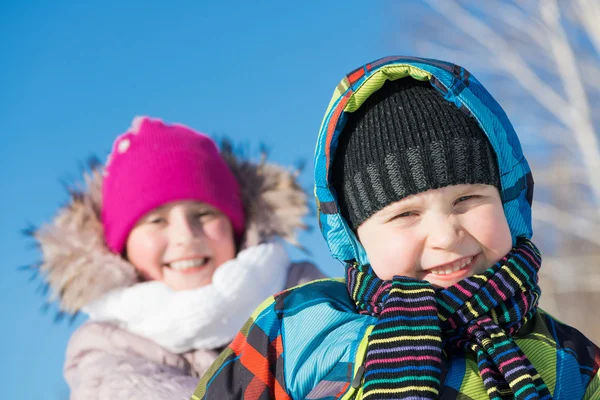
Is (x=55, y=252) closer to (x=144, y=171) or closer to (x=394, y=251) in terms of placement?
(x=144, y=171)

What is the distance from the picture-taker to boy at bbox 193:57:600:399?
1.48 metres

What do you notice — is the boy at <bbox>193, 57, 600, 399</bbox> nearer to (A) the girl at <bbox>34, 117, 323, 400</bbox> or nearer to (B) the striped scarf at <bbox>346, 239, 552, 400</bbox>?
(B) the striped scarf at <bbox>346, 239, 552, 400</bbox>

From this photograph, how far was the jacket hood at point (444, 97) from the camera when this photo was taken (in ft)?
5.46

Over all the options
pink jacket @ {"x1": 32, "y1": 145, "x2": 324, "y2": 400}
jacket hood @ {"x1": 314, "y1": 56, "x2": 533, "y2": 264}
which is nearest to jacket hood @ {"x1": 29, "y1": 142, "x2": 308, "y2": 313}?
pink jacket @ {"x1": 32, "y1": 145, "x2": 324, "y2": 400}

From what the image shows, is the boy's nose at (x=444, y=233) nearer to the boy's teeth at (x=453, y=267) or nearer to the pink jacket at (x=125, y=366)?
the boy's teeth at (x=453, y=267)

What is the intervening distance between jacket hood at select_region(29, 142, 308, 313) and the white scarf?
0.09m

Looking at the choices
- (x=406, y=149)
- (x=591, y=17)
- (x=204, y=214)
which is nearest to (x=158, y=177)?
(x=204, y=214)

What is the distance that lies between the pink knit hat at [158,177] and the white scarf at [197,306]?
26 cm

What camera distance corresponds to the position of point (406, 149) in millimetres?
1647

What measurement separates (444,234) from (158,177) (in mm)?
1687

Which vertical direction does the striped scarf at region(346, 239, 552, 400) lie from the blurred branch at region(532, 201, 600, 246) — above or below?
below

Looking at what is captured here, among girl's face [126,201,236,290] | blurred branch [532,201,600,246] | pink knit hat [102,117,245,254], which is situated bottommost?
girl's face [126,201,236,290]

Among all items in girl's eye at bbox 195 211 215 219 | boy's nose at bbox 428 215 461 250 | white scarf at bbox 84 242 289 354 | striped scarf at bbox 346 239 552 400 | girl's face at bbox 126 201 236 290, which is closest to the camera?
striped scarf at bbox 346 239 552 400

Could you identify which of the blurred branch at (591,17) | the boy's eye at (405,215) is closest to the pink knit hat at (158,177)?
the boy's eye at (405,215)
